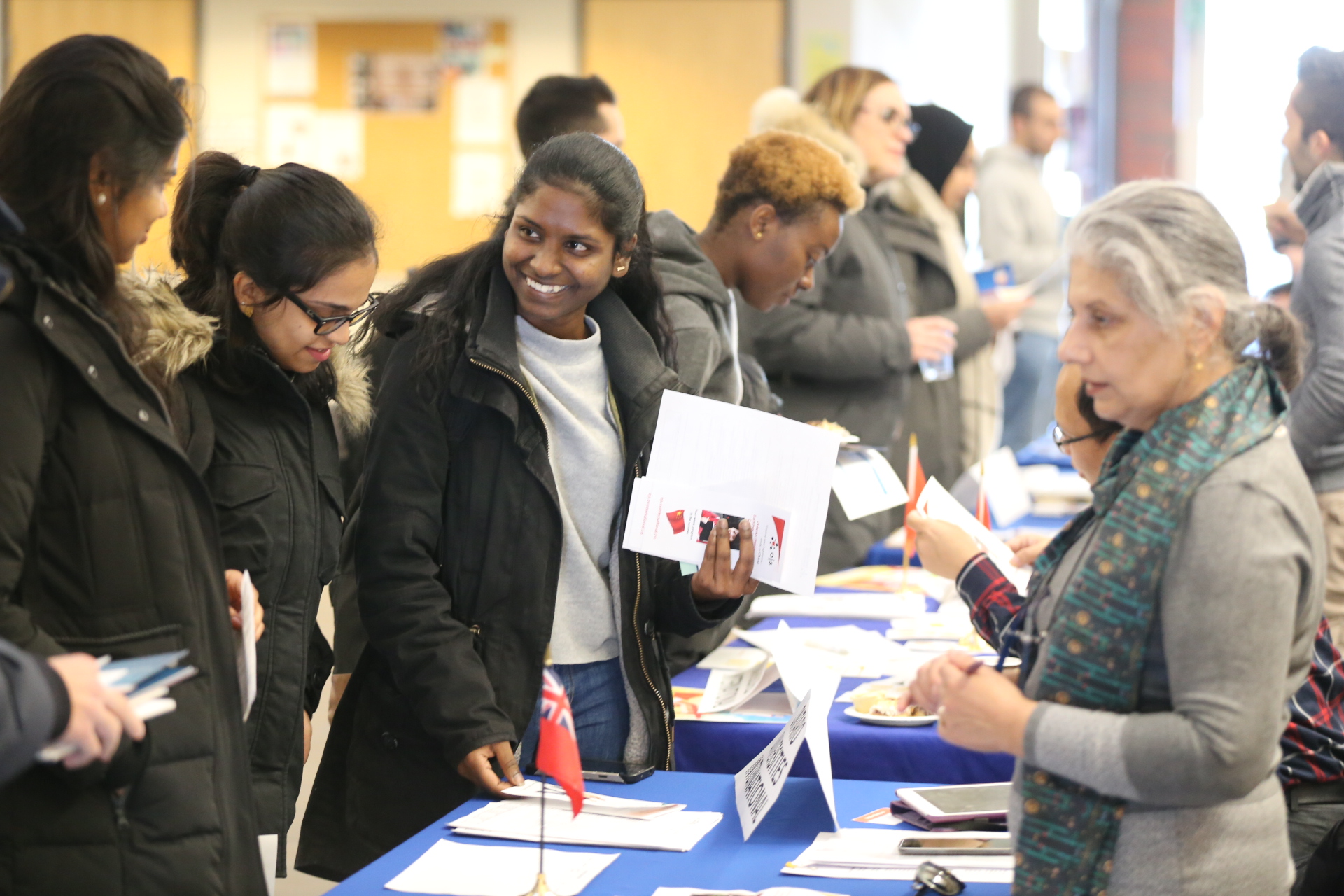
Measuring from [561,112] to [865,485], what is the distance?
1.43 m

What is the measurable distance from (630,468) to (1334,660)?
0.99m

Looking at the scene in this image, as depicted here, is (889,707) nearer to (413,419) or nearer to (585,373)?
(585,373)

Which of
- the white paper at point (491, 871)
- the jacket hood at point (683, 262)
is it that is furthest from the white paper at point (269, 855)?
the jacket hood at point (683, 262)

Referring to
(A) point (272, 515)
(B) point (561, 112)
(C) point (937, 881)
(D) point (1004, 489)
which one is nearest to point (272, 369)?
(A) point (272, 515)

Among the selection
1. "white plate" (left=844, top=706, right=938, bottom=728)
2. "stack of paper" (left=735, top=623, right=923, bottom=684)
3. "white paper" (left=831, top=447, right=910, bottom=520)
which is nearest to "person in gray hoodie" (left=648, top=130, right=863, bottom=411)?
"white paper" (left=831, top=447, right=910, bottom=520)

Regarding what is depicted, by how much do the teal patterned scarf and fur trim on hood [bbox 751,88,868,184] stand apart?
234 cm

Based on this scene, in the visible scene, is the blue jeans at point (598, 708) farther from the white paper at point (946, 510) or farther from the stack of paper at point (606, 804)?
the white paper at point (946, 510)

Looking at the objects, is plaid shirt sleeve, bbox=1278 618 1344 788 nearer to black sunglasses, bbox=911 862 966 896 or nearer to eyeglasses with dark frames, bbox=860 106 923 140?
black sunglasses, bbox=911 862 966 896

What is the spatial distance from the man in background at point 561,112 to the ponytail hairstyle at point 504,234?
4.60 ft

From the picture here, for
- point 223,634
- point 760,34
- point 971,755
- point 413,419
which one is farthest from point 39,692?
point 760,34

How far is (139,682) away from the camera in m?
1.20

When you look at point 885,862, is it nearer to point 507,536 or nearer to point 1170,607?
point 1170,607

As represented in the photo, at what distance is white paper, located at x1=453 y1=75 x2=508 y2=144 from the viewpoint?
6410 millimetres

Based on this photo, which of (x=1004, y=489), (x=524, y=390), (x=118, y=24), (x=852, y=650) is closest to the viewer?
(x=524, y=390)
